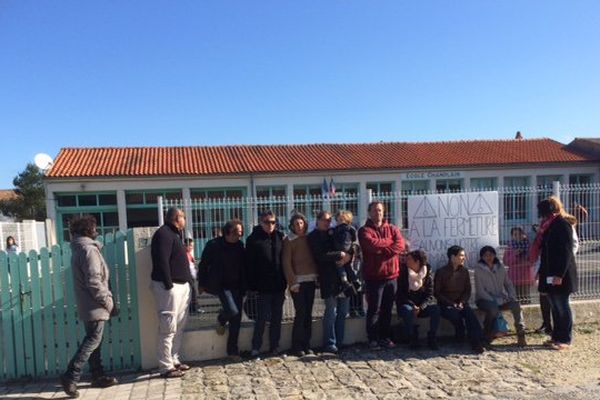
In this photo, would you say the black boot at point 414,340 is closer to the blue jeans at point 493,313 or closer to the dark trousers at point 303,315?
the blue jeans at point 493,313

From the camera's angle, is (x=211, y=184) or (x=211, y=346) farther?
(x=211, y=184)

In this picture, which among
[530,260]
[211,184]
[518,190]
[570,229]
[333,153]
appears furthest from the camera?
[333,153]

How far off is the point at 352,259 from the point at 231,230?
147 centimetres

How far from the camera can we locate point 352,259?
17.8 ft

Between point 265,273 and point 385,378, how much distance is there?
67.2 inches

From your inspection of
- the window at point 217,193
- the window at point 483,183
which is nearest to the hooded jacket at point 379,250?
the window at point 217,193

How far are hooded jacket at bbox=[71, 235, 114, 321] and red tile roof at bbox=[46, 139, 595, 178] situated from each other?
60.4 feet

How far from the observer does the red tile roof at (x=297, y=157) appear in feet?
75.8

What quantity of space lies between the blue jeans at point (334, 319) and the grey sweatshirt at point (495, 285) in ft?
5.75

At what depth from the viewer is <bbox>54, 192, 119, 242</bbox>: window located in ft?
71.1

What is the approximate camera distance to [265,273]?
17.3ft

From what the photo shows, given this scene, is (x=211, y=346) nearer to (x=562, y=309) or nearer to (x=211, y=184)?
(x=562, y=309)

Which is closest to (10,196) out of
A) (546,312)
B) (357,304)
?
(357,304)

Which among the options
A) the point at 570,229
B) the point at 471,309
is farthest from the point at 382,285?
the point at 570,229
